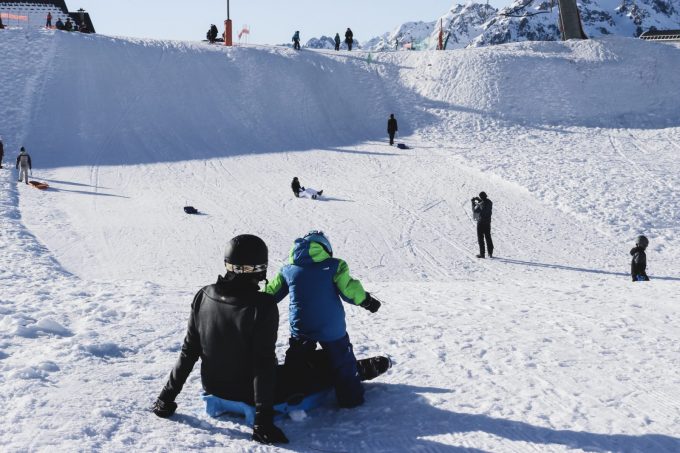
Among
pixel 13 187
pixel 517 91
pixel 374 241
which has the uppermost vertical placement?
pixel 517 91

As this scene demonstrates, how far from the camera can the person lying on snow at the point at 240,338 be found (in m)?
4.20

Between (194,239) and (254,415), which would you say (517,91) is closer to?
(194,239)

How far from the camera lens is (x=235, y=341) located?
4.29m

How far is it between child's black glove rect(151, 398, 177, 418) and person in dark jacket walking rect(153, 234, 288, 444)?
0.32 metres

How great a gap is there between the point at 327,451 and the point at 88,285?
6479 mm

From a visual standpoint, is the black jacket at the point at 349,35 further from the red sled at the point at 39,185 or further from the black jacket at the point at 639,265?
the black jacket at the point at 639,265

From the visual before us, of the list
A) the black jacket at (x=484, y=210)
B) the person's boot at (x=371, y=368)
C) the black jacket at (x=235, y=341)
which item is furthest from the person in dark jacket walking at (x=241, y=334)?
the black jacket at (x=484, y=210)

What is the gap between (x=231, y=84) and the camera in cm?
3158

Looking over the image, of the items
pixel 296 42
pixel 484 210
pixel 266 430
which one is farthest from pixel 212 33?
pixel 266 430

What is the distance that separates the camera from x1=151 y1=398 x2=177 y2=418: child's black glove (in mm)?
4680

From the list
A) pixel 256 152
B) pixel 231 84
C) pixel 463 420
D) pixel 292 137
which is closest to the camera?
pixel 463 420

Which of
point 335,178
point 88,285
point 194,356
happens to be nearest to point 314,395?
point 194,356

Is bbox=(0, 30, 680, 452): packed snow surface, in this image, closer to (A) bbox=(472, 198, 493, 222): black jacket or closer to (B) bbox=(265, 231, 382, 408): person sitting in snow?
(B) bbox=(265, 231, 382, 408): person sitting in snow

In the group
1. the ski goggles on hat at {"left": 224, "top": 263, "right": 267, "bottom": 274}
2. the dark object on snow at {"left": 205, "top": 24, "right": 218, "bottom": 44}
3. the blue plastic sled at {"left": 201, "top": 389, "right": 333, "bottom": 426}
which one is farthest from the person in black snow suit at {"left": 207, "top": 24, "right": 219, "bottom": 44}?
the ski goggles on hat at {"left": 224, "top": 263, "right": 267, "bottom": 274}
